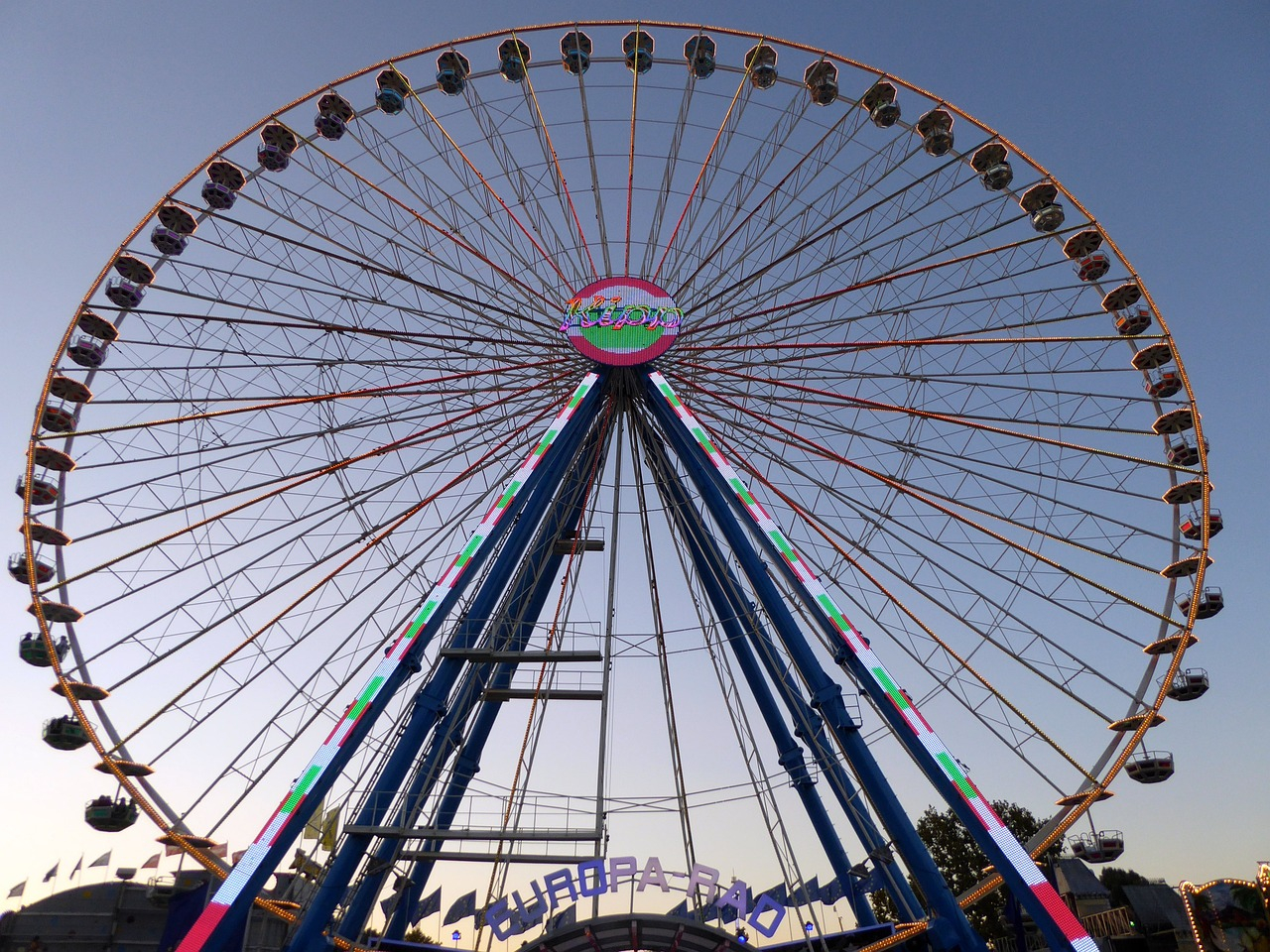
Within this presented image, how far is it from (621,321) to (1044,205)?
963 centimetres

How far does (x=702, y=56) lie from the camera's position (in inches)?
858

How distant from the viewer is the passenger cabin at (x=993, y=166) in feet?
69.1

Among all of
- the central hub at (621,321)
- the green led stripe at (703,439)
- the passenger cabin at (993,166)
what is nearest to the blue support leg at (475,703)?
the central hub at (621,321)

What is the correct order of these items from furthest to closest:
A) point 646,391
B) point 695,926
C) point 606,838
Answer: point 646,391
point 695,926
point 606,838

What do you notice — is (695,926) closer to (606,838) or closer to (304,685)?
(606,838)

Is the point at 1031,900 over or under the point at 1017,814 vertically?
under

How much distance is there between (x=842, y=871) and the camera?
730 inches

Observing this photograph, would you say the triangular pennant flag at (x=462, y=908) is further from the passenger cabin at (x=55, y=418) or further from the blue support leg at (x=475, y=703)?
the passenger cabin at (x=55, y=418)

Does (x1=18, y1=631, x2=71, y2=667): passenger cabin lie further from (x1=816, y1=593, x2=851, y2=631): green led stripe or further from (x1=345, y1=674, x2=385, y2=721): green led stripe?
(x1=816, y1=593, x2=851, y2=631): green led stripe

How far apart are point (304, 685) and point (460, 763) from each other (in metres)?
3.40

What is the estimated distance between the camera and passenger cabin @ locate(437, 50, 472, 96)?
22047 mm

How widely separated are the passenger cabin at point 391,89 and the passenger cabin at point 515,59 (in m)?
2.30

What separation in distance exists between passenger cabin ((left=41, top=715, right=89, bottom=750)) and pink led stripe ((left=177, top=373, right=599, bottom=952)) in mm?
7075

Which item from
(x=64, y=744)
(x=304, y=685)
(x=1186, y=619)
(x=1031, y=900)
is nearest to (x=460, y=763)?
(x=304, y=685)
